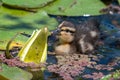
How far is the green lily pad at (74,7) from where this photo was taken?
504cm

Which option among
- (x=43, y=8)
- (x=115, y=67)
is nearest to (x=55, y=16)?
(x=43, y=8)

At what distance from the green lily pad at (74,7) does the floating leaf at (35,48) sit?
1.08 metres

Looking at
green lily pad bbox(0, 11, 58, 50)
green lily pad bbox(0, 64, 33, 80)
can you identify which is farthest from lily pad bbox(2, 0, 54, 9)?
green lily pad bbox(0, 64, 33, 80)

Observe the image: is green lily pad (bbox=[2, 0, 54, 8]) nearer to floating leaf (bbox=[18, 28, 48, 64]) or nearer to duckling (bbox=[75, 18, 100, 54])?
duckling (bbox=[75, 18, 100, 54])

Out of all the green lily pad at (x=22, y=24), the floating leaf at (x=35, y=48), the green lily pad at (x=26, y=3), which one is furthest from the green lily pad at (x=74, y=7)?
the floating leaf at (x=35, y=48)

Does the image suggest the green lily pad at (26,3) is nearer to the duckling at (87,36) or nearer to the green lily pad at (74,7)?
the green lily pad at (74,7)

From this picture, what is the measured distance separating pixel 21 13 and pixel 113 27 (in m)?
1.03

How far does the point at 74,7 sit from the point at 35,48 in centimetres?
131

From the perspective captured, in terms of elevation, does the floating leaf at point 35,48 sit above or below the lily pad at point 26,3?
below

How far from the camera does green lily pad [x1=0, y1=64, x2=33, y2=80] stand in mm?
3413

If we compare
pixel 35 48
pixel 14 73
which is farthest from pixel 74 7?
pixel 14 73

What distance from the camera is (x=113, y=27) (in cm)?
507

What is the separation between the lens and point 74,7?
16.9 feet

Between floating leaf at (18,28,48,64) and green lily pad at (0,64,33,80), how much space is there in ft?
1.15
